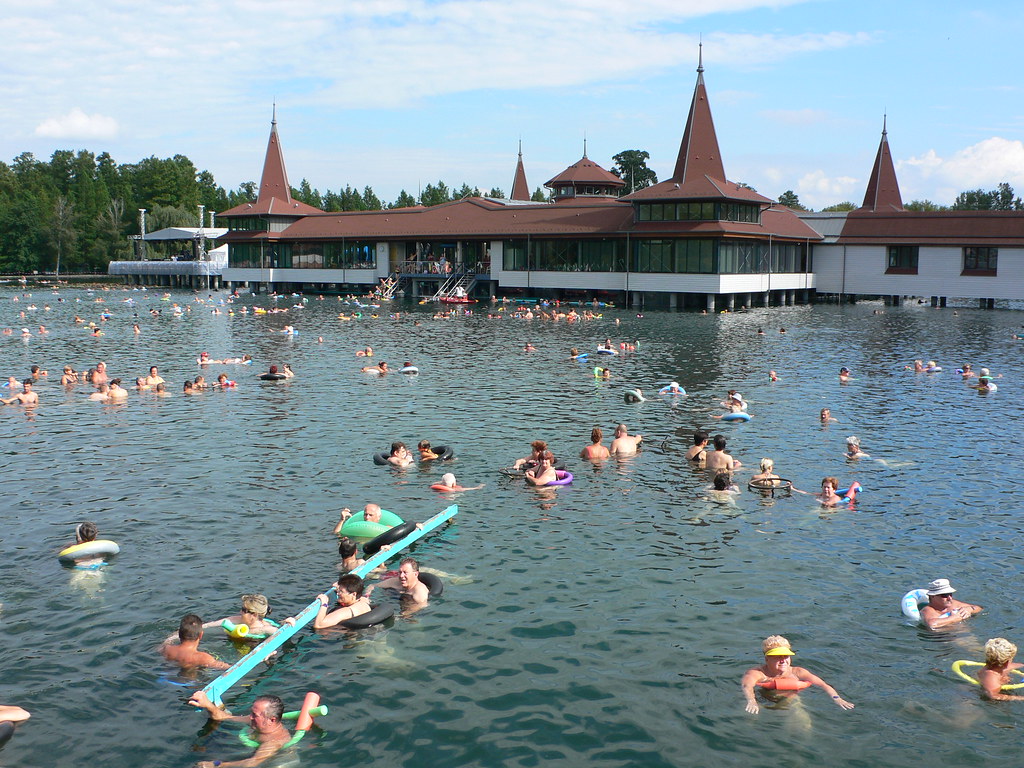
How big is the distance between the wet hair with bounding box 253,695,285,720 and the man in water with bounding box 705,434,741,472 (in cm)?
1316

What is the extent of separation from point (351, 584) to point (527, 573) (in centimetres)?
335

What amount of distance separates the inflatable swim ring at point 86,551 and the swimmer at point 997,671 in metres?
13.7

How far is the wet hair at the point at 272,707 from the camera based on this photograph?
1028 centimetres

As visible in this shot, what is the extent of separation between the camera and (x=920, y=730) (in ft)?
34.7

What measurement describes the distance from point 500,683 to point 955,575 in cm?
832

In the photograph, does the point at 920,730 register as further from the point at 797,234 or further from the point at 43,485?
the point at 797,234

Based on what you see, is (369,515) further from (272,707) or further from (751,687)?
(751,687)

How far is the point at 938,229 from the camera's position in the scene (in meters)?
73.0

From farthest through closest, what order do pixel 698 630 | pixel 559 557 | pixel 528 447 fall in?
pixel 528 447, pixel 559 557, pixel 698 630

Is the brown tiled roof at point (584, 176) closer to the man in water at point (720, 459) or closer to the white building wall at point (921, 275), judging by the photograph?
the white building wall at point (921, 275)

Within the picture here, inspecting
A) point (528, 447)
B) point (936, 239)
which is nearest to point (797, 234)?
point (936, 239)

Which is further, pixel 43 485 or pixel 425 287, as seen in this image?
pixel 425 287

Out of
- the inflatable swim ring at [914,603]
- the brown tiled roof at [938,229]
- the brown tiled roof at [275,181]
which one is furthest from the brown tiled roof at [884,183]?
the inflatable swim ring at [914,603]

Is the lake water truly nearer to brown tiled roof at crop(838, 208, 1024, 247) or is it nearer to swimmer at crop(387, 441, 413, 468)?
swimmer at crop(387, 441, 413, 468)
